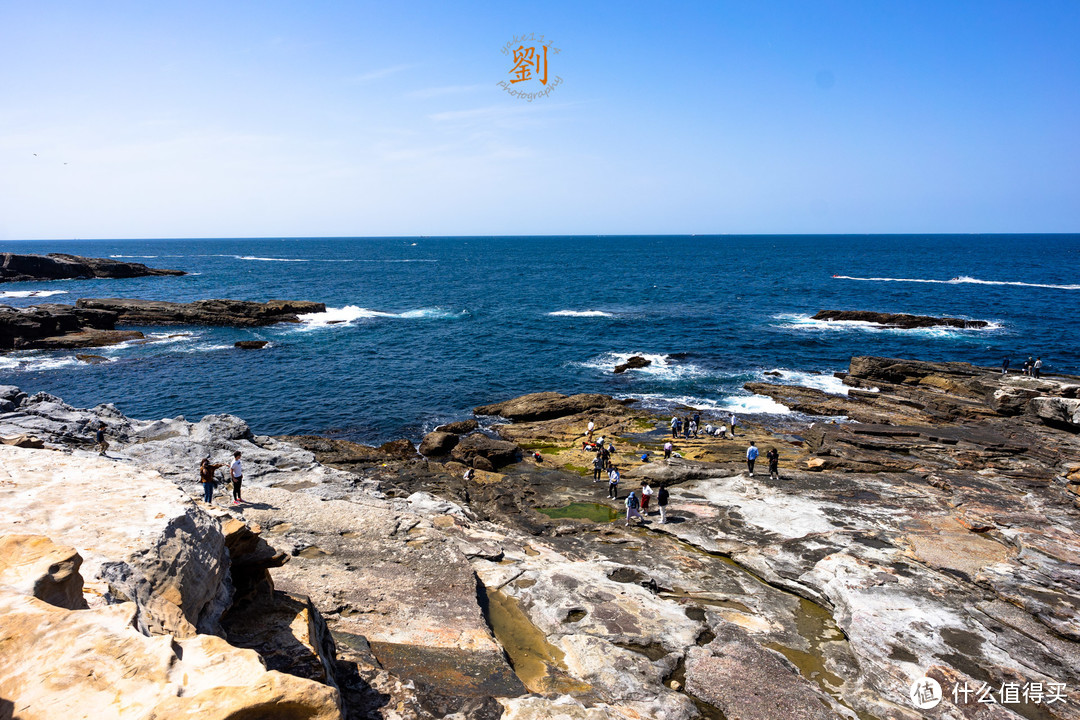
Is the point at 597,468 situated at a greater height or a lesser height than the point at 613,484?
lesser

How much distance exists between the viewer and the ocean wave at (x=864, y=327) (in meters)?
60.2

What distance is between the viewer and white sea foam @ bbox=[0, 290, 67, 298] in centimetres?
8356

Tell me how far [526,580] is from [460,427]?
1940 cm

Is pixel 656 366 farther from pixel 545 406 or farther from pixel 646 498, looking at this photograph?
pixel 646 498

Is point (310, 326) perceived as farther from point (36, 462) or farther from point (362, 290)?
point (36, 462)

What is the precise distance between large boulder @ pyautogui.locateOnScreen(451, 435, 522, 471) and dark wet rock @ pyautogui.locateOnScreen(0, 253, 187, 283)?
11471cm

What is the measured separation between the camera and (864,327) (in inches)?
2539

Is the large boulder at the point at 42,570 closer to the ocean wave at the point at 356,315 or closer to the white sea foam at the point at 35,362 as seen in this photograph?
the white sea foam at the point at 35,362

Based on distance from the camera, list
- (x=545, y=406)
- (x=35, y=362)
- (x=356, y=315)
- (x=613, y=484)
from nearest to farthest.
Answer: (x=613, y=484) < (x=545, y=406) < (x=35, y=362) < (x=356, y=315)

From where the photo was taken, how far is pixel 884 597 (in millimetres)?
15336

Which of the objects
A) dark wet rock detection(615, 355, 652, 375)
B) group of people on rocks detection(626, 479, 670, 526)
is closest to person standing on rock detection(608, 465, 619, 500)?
group of people on rocks detection(626, 479, 670, 526)

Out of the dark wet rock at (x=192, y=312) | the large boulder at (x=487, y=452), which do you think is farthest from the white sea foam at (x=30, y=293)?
the large boulder at (x=487, y=452)

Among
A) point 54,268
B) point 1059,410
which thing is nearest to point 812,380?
point 1059,410

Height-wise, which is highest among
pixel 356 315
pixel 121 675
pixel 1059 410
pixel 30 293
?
pixel 30 293
